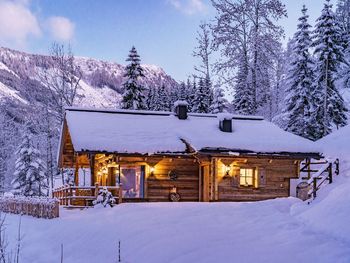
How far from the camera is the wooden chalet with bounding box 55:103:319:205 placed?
2069cm

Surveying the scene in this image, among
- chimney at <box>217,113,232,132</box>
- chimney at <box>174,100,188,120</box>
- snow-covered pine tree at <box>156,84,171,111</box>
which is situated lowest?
chimney at <box>217,113,232,132</box>

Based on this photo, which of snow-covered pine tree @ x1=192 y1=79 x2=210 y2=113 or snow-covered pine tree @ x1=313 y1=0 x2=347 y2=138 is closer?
snow-covered pine tree @ x1=313 y1=0 x2=347 y2=138

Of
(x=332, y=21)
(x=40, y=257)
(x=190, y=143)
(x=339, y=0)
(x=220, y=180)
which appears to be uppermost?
(x=339, y=0)

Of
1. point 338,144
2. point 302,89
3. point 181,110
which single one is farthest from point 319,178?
point 302,89

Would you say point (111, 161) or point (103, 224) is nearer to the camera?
point (103, 224)

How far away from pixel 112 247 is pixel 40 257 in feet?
7.03

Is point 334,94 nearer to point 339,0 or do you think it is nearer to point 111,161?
point 111,161

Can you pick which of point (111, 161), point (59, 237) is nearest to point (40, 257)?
point (59, 237)

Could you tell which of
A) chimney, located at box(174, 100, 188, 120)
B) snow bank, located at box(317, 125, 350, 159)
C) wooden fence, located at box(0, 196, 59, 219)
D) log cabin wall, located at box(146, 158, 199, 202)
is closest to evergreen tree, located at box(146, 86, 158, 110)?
snow bank, located at box(317, 125, 350, 159)

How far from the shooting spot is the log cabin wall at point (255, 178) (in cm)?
2166

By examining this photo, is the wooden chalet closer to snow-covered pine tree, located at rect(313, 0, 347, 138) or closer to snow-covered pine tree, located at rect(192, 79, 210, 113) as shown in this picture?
snow-covered pine tree, located at rect(313, 0, 347, 138)

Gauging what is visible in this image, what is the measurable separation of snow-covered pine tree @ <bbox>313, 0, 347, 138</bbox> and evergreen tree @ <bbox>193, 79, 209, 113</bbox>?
11.6 metres

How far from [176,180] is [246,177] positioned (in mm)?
3536

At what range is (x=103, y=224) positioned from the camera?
14.5 meters
